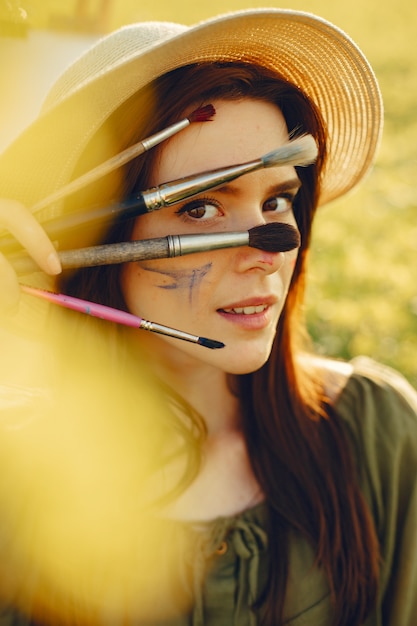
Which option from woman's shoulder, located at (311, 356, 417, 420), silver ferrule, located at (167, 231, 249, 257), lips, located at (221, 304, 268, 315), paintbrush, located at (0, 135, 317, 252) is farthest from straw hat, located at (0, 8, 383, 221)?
woman's shoulder, located at (311, 356, 417, 420)

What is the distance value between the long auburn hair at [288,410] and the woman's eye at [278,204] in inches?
3.6

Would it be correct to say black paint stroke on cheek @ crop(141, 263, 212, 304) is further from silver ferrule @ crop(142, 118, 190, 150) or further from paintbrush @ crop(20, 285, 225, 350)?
silver ferrule @ crop(142, 118, 190, 150)

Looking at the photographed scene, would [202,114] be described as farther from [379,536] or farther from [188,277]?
[379,536]

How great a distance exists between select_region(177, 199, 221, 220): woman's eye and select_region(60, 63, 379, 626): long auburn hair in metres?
0.08

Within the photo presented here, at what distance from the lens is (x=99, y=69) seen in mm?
Result: 964

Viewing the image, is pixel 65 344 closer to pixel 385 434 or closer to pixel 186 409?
pixel 186 409

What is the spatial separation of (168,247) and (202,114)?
211mm

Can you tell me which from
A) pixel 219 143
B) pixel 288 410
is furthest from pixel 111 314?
pixel 288 410

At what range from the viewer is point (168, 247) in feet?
2.98

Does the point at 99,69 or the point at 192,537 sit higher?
the point at 99,69

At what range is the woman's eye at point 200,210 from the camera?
3.26 ft

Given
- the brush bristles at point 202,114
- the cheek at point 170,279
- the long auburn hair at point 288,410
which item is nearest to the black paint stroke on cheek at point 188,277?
the cheek at point 170,279

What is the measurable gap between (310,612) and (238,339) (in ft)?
1.73

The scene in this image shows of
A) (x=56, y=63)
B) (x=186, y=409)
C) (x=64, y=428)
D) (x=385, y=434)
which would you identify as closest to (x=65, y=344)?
(x=64, y=428)
